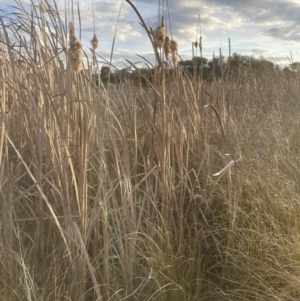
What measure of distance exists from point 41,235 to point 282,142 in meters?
1.52

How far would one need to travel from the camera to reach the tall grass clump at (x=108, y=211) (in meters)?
1.22

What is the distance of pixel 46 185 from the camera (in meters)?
1.43

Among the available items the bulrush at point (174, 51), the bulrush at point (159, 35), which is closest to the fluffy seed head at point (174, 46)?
the bulrush at point (174, 51)

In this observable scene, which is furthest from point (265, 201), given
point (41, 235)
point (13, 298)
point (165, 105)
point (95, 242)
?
point (13, 298)

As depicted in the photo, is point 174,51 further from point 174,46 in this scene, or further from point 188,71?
point 188,71

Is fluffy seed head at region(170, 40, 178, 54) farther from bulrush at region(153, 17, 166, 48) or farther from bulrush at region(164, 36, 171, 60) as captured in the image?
bulrush at region(153, 17, 166, 48)

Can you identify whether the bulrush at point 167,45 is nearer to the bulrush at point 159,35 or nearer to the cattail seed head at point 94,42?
the bulrush at point 159,35

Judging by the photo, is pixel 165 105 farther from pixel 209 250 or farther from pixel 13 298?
pixel 13 298

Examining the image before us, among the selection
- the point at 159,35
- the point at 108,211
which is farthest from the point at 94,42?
the point at 108,211

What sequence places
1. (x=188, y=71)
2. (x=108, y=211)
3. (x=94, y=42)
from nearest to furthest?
→ (x=108, y=211), (x=94, y=42), (x=188, y=71)

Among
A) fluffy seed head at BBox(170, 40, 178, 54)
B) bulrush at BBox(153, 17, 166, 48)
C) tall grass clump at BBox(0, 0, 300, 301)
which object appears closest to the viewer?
tall grass clump at BBox(0, 0, 300, 301)

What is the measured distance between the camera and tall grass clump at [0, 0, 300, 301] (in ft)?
4.01

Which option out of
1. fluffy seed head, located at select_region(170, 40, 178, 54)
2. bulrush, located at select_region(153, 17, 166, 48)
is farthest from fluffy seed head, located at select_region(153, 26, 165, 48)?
fluffy seed head, located at select_region(170, 40, 178, 54)

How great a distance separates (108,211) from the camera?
4.56 ft
